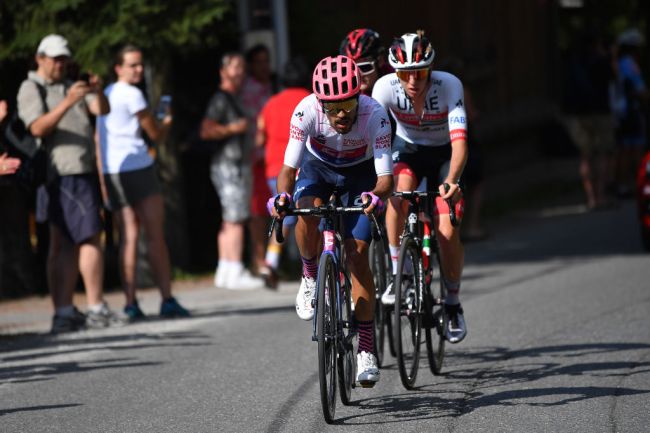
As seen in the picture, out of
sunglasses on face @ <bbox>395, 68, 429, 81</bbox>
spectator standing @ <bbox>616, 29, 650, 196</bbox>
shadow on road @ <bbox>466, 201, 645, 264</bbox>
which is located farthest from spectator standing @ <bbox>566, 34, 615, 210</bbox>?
sunglasses on face @ <bbox>395, 68, 429, 81</bbox>

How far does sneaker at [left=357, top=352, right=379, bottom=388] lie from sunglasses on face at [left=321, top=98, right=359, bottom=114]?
1318 millimetres

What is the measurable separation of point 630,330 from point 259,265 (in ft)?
15.1

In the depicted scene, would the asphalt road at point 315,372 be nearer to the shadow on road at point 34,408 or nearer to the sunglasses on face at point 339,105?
the shadow on road at point 34,408

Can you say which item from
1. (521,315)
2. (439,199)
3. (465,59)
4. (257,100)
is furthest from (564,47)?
(439,199)

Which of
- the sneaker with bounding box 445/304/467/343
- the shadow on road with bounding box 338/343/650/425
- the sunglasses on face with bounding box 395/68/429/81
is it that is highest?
the sunglasses on face with bounding box 395/68/429/81

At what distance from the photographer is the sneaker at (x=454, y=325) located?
914cm

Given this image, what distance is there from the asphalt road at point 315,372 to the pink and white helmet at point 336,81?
1.70m

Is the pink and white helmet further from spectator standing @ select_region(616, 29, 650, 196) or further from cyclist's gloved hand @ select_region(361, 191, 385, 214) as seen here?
spectator standing @ select_region(616, 29, 650, 196)

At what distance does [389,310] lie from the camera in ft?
30.5

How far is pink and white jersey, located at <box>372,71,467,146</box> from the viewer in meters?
8.91

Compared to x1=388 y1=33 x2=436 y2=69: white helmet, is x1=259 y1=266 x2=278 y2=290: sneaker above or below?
below

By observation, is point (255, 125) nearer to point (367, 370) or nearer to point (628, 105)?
point (367, 370)

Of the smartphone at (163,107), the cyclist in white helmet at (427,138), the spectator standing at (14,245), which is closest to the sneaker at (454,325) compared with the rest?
the cyclist in white helmet at (427,138)

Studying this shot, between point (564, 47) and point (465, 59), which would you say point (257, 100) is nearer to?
point (465, 59)
